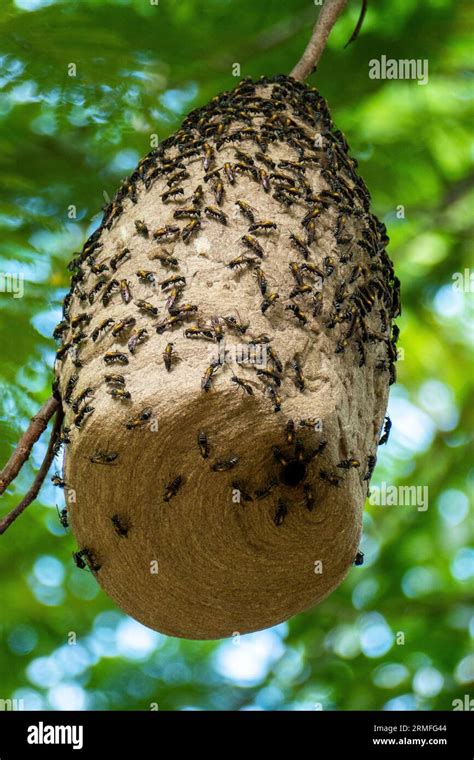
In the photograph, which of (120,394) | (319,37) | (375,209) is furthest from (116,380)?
(375,209)

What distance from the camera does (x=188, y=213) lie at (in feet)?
11.2

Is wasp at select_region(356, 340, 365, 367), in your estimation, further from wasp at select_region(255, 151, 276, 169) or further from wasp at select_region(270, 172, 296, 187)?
wasp at select_region(255, 151, 276, 169)

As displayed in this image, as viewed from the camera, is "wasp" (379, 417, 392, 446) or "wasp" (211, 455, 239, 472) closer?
"wasp" (211, 455, 239, 472)

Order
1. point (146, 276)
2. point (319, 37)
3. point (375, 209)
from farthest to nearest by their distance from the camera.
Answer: point (375, 209) → point (319, 37) → point (146, 276)

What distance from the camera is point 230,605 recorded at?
346cm

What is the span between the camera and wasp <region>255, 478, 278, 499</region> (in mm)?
3131

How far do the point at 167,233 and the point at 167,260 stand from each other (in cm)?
13

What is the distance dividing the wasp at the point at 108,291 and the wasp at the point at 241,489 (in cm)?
71

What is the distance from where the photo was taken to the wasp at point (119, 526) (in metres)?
3.24

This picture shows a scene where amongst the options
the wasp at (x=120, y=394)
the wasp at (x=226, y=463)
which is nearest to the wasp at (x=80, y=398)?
the wasp at (x=120, y=394)

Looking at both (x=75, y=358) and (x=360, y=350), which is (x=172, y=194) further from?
(x=360, y=350)

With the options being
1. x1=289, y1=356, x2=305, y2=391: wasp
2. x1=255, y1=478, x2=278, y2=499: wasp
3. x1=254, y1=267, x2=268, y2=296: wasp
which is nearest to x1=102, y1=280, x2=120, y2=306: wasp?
x1=254, y1=267, x2=268, y2=296: wasp

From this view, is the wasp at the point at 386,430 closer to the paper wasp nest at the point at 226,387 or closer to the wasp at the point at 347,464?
the paper wasp nest at the point at 226,387

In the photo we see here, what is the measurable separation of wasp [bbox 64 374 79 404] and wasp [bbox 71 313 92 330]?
0.20m
